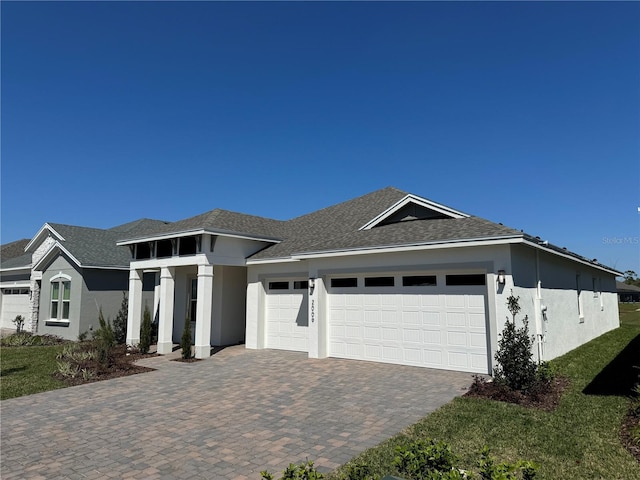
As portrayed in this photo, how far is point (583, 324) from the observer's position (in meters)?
15.7

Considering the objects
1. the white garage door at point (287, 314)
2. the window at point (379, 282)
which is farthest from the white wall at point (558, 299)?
the white garage door at point (287, 314)

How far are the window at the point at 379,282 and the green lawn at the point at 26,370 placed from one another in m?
9.11

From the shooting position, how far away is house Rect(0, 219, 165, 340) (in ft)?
62.3

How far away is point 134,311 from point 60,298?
702 cm

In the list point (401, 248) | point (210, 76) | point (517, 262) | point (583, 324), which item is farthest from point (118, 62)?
point (583, 324)

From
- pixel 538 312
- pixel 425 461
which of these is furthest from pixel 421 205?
pixel 425 461

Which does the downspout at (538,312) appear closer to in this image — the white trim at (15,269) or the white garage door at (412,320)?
the white garage door at (412,320)

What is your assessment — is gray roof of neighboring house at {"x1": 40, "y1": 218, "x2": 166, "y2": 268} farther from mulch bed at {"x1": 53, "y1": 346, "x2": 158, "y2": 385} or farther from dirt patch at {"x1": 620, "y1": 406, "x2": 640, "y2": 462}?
dirt patch at {"x1": 620, "y1": 406, "x2": 640, "y2": 462}

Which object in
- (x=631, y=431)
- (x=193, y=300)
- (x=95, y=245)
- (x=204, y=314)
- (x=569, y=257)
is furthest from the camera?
(x=95, y=245)

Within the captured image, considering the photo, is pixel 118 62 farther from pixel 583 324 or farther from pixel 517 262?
pixel 583 324

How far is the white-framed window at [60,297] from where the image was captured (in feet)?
65.0

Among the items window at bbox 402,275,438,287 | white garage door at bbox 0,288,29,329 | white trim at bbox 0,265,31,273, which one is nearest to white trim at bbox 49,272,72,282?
white trim at bbox 0,265,31,273

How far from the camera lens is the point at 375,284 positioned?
1188 centimetres

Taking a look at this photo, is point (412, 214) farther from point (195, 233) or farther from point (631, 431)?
Answer: point (631, 431)
